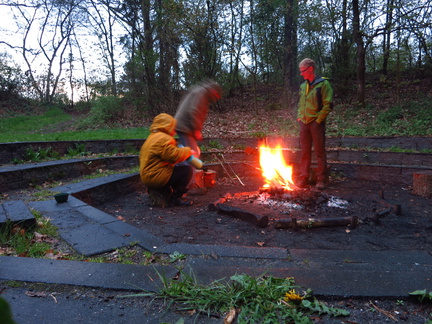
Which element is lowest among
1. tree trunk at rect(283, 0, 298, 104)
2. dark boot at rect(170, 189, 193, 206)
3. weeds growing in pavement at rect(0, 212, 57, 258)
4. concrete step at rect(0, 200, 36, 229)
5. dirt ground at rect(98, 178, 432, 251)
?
dirt ground at rect(98, 178, 432, 251)

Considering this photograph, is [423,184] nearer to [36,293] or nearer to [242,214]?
[242,214]

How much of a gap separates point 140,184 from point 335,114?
319 inches

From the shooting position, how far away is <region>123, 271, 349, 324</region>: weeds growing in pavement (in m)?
1.75

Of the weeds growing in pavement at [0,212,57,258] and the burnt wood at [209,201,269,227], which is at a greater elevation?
the weeds growing in pavement at [0,212,57,258]

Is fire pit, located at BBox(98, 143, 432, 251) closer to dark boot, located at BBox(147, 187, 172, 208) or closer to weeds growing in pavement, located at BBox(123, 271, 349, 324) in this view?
dark boot, located at BBox(147, 187, 172, 208)

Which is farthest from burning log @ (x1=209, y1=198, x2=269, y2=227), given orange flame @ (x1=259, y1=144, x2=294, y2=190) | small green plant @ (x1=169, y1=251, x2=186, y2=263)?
small green plant @ (x1=169, y1=251, x2=186, y2=263)

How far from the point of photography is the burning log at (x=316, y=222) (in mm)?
3885

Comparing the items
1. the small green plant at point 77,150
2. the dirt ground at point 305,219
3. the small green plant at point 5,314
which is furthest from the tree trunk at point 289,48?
the small green plant at point 5,314

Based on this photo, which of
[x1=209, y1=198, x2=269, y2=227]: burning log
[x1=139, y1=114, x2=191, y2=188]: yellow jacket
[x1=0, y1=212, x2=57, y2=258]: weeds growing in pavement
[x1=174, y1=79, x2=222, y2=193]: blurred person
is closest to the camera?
[x1=0, y1=212, x2=57, y2=258]: weeds growing in pavement

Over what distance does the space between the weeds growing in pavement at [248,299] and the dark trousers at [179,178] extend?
3.02 m

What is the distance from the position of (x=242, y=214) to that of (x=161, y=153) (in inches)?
60.9

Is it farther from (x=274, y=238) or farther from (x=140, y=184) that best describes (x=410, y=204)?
(x=140, y=184)

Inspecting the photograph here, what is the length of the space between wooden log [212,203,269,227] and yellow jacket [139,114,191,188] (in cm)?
99

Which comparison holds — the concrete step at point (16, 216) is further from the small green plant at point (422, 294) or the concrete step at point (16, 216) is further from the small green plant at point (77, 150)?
the small green plant at point (77, 150)
